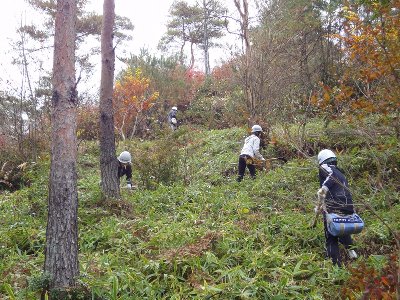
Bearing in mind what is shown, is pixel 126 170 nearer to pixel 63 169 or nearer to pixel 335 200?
pixel 63 169

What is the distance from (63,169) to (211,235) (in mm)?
2574

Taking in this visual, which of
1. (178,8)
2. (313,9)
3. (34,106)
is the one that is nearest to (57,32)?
(34,106)

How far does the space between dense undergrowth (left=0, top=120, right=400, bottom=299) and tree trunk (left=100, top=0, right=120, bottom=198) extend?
0.36m

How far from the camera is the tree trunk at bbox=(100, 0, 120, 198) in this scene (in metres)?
8.30

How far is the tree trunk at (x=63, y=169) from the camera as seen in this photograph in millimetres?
4562

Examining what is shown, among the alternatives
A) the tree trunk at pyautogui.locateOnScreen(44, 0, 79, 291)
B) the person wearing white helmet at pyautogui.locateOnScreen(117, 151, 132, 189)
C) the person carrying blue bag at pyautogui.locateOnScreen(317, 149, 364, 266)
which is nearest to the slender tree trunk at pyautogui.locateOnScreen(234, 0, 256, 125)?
the person wearing white helmet at pyautogui.locateOnScreen(117, 151, 132, 189)

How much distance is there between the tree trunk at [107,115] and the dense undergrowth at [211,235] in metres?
0.36

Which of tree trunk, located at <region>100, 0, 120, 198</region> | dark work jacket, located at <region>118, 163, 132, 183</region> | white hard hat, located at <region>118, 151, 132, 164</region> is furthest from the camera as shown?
dark work jacket, located at <region>118, 163, 132, 183</region>

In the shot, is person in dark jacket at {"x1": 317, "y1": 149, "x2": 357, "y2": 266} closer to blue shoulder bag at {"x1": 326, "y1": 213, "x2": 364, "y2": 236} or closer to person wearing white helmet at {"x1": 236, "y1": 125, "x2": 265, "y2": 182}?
Result: blue shoulder bag at {"x1": 326, "y1": 213, "x2": 364, "y2": 236}

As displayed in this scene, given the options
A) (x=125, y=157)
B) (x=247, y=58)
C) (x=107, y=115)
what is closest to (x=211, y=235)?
(x=107, y=115)

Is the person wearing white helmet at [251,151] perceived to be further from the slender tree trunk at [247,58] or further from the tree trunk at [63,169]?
the tree trunk at [63,169]

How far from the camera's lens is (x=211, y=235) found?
20.6 ft

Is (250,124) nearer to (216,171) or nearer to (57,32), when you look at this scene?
(216,171)

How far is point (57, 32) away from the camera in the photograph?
187 inches
